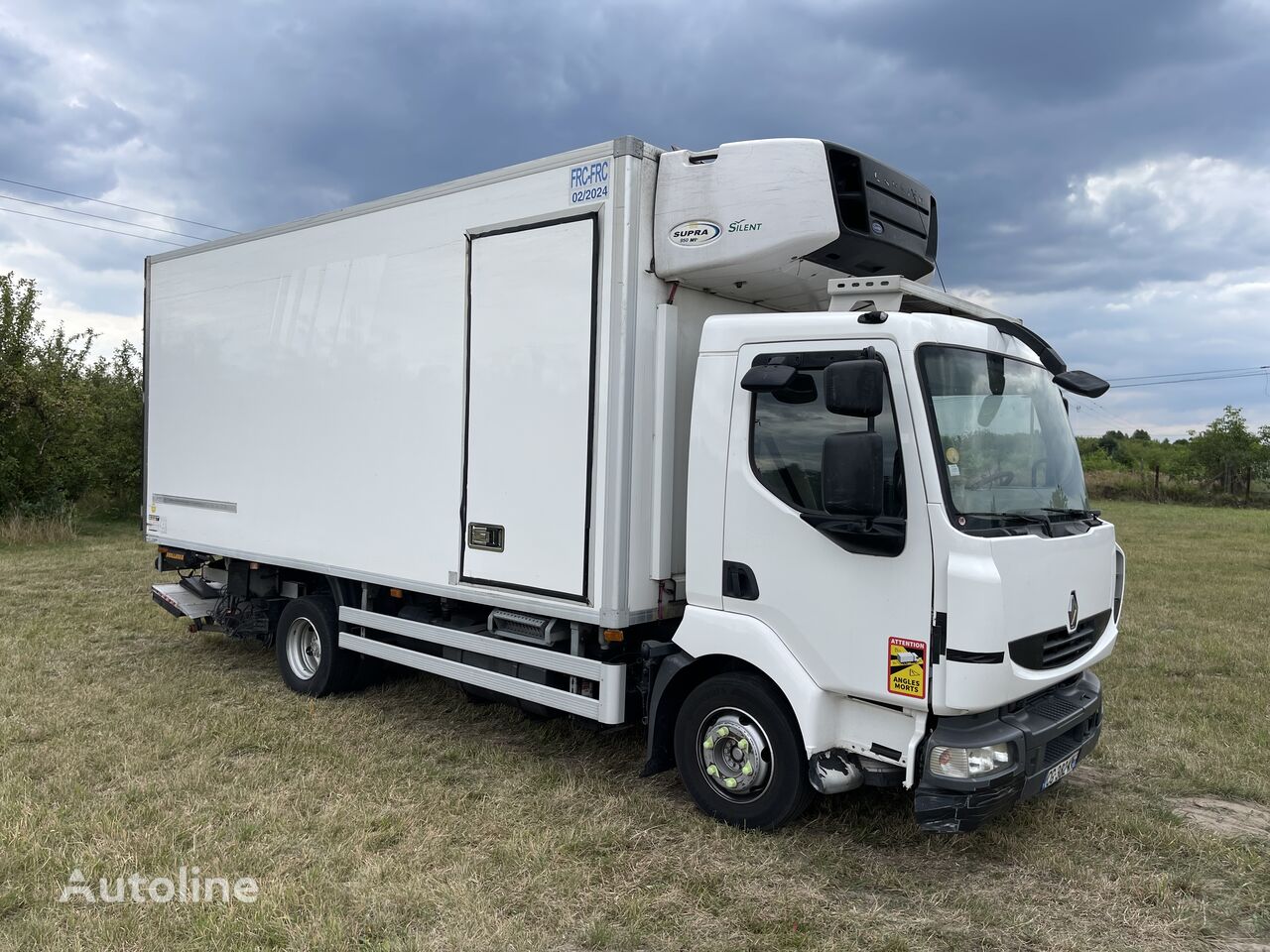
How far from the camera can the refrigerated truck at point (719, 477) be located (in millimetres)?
3799

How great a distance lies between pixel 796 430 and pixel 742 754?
159 cm

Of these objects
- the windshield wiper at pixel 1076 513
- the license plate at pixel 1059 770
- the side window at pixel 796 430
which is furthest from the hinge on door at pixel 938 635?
the license plate at pixel 1059 770

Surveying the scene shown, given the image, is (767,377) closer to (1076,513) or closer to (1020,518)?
(1020,518)

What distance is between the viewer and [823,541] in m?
4.05

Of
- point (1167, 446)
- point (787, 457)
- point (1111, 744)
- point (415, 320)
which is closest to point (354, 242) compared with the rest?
point (415, 320)

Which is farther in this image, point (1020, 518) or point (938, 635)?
point (1020, 518)

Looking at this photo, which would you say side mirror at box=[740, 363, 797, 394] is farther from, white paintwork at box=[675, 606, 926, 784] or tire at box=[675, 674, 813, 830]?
tire at box=[675, 674, 813, 830]

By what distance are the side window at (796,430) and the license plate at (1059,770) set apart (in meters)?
1.57

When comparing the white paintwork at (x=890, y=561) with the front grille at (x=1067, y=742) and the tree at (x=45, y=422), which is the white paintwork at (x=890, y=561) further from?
the tree at (x=45, y=422)

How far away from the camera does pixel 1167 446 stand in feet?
165

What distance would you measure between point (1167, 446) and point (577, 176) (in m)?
54.4

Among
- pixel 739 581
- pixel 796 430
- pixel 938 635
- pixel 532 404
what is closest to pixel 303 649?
pixel 532 404

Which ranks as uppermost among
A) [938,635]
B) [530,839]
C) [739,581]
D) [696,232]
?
[696,232]

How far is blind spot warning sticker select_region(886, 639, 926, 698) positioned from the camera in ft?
12.3
